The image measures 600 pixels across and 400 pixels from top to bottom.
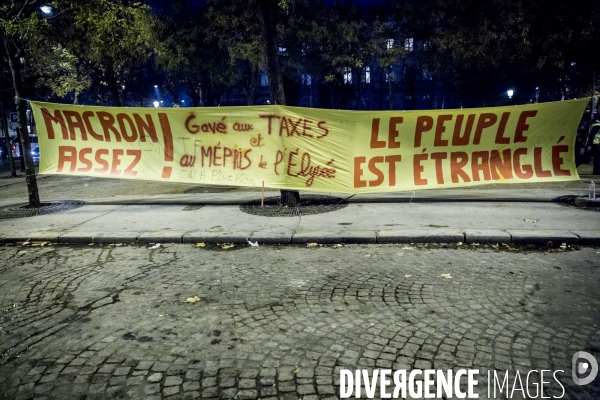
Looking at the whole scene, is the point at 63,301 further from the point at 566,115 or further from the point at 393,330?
the point at 566,115

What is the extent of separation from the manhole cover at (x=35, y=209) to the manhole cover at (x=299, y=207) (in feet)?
13.4

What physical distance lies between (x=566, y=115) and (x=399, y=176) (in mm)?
3282

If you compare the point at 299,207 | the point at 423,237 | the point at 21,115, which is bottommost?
the point at 423,237

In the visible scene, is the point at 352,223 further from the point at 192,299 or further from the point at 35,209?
the point at 35,209

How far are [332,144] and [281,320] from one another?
4.73 m

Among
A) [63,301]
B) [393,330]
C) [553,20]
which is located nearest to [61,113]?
[63,301]

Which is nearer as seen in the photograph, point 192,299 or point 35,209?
point 192,299

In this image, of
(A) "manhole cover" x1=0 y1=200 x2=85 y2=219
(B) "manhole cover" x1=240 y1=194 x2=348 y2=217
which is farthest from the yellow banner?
(A) "manhole cover" x1=0 y1=200 x2=85 y2=219

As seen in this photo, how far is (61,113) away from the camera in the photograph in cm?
827

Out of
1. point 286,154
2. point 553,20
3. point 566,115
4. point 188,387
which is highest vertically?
point 553,20

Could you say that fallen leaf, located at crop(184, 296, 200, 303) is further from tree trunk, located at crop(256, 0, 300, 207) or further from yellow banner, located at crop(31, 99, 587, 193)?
tree trunk, located at crop(256, 0, 300, 207)

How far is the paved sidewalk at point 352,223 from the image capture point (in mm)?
6203

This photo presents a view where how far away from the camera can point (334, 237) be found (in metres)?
6.25

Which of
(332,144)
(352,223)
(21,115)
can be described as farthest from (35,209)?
(352,223)
